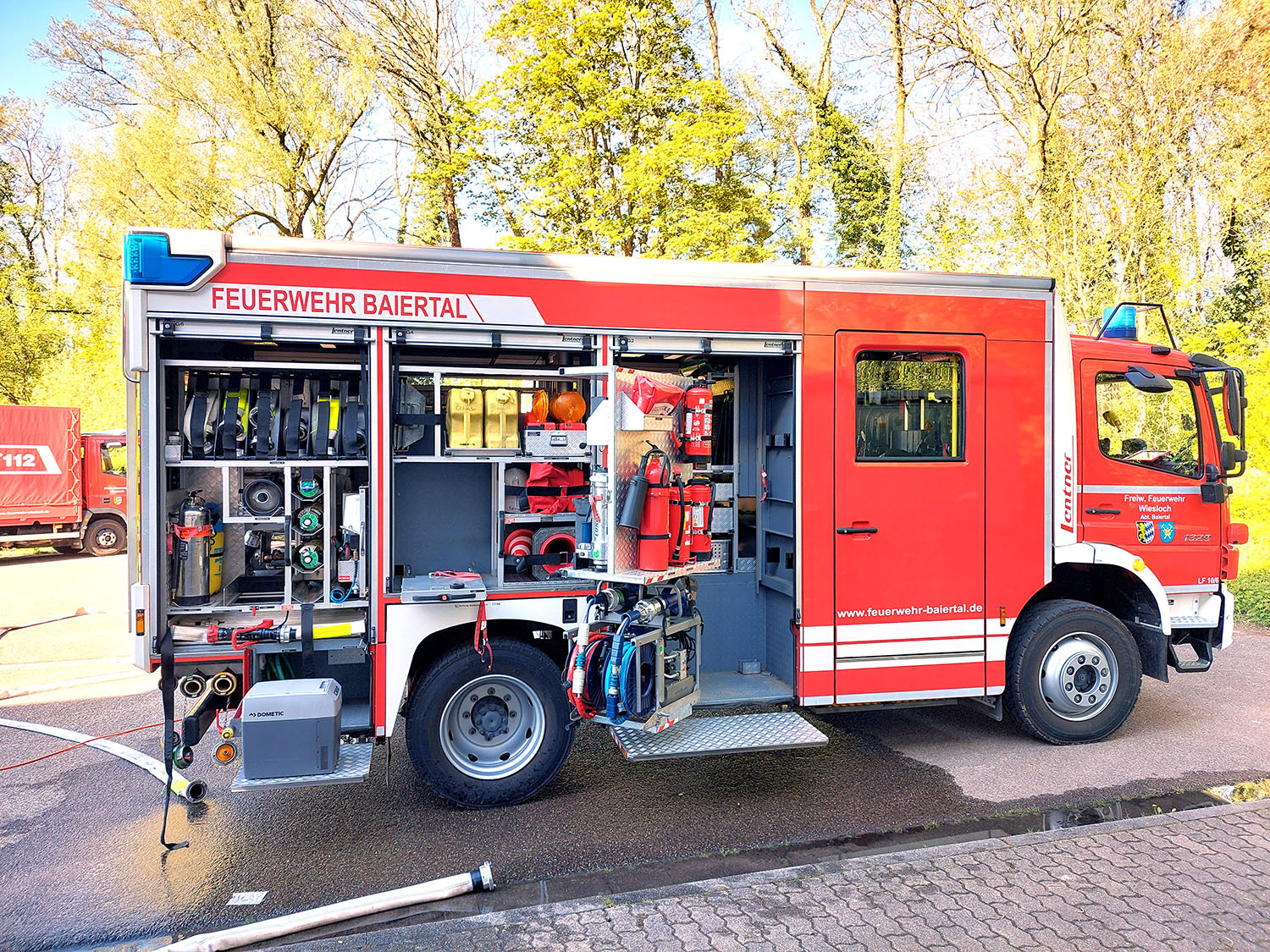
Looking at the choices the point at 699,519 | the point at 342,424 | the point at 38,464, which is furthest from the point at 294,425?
the point at 38,464

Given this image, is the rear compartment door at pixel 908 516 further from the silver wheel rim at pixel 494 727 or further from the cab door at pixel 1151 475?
the silver wheel rim at pixel 494 727

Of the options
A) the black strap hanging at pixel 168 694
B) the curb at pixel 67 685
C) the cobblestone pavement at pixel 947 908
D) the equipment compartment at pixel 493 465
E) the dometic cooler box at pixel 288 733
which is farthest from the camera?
the curb at pixel 67 685

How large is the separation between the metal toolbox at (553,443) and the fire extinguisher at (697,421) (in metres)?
0.64

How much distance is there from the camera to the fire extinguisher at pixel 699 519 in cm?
524

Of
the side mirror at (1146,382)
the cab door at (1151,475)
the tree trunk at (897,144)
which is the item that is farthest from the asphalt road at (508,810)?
the tree trunk at (897,144)

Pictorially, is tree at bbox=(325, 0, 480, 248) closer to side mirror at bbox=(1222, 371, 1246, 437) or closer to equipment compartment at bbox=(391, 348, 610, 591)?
equipment compartment at bbox=(391, 348, 610, 591)

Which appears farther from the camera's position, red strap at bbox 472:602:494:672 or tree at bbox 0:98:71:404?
tree at bbox 0:98:71:404

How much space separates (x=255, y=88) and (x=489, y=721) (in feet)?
59.3

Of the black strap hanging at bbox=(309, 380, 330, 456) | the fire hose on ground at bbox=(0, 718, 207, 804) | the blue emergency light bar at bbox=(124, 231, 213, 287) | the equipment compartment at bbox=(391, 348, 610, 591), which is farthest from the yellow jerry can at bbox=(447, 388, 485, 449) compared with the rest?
the fire hose on ground at bbox=(0, 718, 207, 804)

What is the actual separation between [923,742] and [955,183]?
15.6 m

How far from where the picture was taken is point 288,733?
4.46 metres

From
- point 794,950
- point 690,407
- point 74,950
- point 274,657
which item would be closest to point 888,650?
point 690,407

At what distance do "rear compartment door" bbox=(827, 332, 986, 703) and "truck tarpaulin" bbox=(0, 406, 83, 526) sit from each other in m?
17.5

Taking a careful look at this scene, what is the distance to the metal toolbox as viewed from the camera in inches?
211
